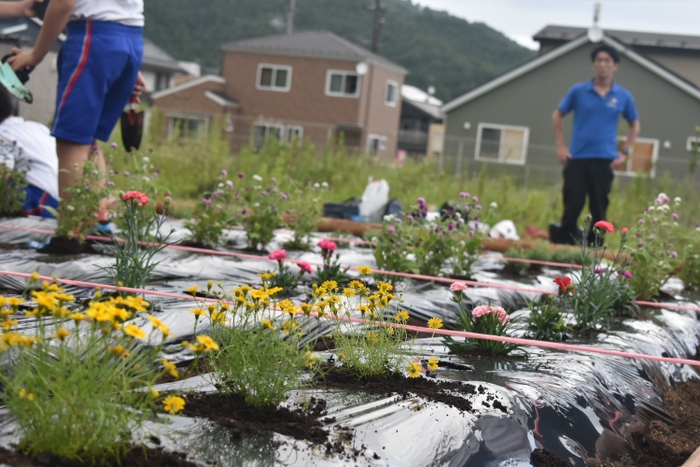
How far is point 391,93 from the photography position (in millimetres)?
39625

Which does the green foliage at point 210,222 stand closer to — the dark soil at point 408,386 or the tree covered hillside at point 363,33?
the dark soil at point 408,386

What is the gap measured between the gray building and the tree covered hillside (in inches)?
1222

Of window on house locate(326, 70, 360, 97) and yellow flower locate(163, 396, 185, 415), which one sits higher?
window on house locate(326, 70, 360, 97)

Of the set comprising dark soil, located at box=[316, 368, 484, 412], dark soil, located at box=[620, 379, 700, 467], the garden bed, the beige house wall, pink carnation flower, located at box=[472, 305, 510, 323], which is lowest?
dark soil, located at box=[620, 379, 700, 467]

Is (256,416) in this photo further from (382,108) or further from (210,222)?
(382,108)

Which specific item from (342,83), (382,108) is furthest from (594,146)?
(382,108)

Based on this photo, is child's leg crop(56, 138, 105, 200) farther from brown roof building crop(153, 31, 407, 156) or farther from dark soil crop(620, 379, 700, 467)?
brown roof building crop(153, 31, 407, 156)

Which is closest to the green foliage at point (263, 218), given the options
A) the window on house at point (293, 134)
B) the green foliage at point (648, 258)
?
the green foliage at point (648, 258)

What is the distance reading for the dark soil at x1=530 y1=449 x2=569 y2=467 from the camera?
7.02 feet

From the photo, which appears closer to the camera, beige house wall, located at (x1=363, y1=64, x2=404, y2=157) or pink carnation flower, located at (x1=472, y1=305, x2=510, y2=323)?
pink carnation flower, located at (x1=472, y1=305, x2=510, y2=323)

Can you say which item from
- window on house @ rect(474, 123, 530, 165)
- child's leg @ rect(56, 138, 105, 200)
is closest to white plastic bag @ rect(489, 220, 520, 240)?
child's leg @ rect(56, 138, 105, 200)

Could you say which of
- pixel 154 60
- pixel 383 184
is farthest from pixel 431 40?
pixel 383 184

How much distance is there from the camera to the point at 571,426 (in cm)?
242

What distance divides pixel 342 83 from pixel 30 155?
32130 millimetres
